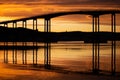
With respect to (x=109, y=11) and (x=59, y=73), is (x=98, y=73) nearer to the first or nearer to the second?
(x=59, y=73)

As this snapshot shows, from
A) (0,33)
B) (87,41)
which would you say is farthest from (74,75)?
(87,41)

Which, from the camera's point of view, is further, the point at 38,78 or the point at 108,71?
the point at 108,71

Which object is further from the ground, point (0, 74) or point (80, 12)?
point (80, 12)

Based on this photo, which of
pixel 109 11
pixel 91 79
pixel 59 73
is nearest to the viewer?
pixel 91 79

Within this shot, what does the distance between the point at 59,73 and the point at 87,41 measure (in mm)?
88502

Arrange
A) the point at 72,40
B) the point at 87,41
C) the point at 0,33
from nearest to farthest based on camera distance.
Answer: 1. the point at 0,33
2. the point at 87,41
3. the point at 72,40

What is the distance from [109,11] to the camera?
106ft

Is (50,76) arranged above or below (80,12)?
below

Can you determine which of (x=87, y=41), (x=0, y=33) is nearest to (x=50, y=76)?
(x=0, y=33)

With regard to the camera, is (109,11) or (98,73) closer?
(98,73)

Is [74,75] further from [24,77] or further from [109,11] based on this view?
[109,11]

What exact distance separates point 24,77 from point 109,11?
884 cm

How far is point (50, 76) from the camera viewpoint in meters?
28.0

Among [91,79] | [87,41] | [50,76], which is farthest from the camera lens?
[87,41]
